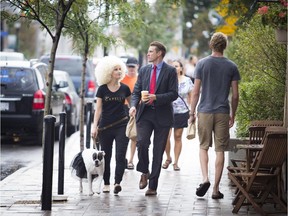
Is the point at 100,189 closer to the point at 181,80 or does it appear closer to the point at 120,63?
the point at 120,63

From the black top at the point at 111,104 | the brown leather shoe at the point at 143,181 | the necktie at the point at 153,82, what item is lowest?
the brown leather shoe at the point at 143,181

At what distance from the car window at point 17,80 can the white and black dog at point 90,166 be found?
7772 millimetres

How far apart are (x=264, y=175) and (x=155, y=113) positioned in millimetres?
2270

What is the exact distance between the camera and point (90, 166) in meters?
12.3

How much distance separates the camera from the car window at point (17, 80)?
2006 cm

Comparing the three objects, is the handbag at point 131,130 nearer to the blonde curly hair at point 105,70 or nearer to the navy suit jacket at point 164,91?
the navy suit jacket at point 164,91

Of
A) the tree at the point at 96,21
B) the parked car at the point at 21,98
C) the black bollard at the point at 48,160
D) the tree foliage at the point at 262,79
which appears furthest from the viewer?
the parked car at the point at 21,98

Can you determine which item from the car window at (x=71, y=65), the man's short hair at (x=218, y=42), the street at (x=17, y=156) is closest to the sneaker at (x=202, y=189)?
the man's short hair at (x=218, y=42)

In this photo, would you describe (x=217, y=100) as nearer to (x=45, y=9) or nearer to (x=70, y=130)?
(x=45, y=9)

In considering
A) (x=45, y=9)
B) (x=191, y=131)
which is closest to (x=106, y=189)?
(x=191, y=131)

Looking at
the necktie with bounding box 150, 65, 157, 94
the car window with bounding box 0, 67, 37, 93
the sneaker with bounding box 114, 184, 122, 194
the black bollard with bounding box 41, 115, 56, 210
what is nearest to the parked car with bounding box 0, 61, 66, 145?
the car window with bounding box 0, 67, 37, 93

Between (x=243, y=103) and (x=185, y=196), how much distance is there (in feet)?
7.37

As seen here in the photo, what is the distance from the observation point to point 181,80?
16.3 meters

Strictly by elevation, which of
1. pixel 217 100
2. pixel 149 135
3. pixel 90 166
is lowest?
pixel 90 166
